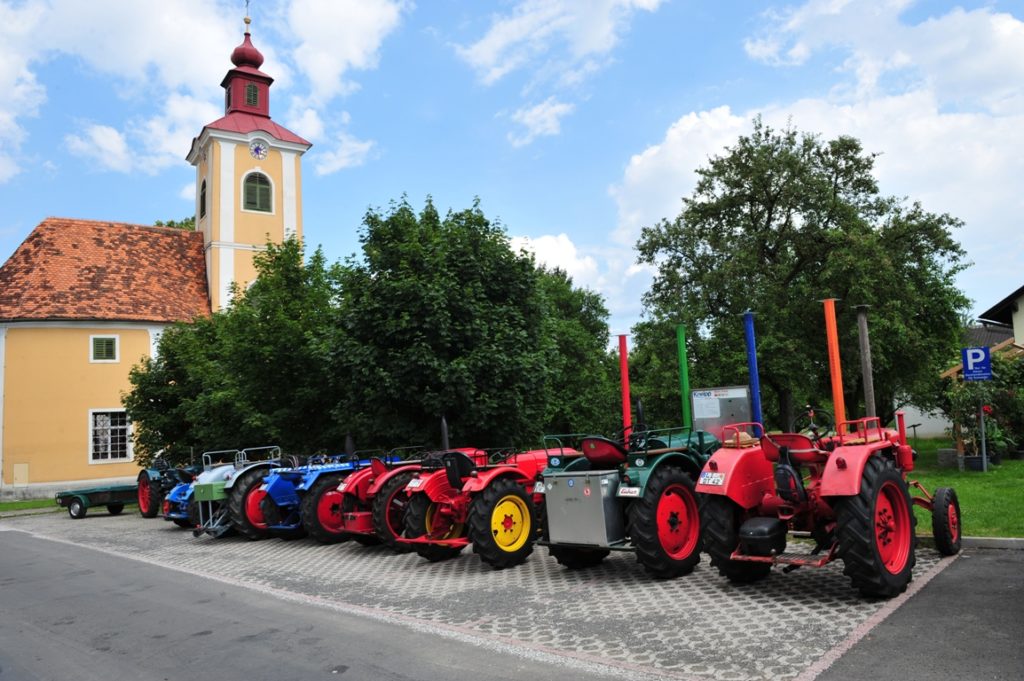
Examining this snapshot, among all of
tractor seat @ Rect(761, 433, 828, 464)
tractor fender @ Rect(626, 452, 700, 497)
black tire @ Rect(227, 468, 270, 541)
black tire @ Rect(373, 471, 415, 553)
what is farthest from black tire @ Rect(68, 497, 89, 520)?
tractor seat @ Rect(761, 433, 828, 464)

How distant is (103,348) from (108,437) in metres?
3.60

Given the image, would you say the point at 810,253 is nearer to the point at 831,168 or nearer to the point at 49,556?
the point at 831,168

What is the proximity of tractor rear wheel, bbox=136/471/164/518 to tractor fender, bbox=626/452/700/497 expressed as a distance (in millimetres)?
14615

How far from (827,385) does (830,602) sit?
17198 millimetres

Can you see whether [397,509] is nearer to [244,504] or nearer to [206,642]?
[244,504]

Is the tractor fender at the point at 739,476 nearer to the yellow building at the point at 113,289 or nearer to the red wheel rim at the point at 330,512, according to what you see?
the red wheel rim at the point at 330,512

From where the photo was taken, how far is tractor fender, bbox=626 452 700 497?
7.64 metres

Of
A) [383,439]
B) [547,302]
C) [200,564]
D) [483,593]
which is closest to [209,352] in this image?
[383,439]

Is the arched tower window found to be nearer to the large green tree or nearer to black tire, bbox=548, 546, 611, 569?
the large green tree

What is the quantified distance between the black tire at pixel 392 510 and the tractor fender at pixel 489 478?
3.91 ft

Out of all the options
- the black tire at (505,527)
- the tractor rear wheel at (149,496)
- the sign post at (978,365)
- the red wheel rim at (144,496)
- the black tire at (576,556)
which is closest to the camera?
the black tire at (576,556)

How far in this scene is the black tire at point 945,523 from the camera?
303 inches

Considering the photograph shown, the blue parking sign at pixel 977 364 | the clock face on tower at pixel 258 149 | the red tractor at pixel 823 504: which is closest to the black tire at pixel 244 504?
the red tractor at pixel 823 504

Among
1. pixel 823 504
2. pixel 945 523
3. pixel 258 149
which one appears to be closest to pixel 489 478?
pixel 823 504
